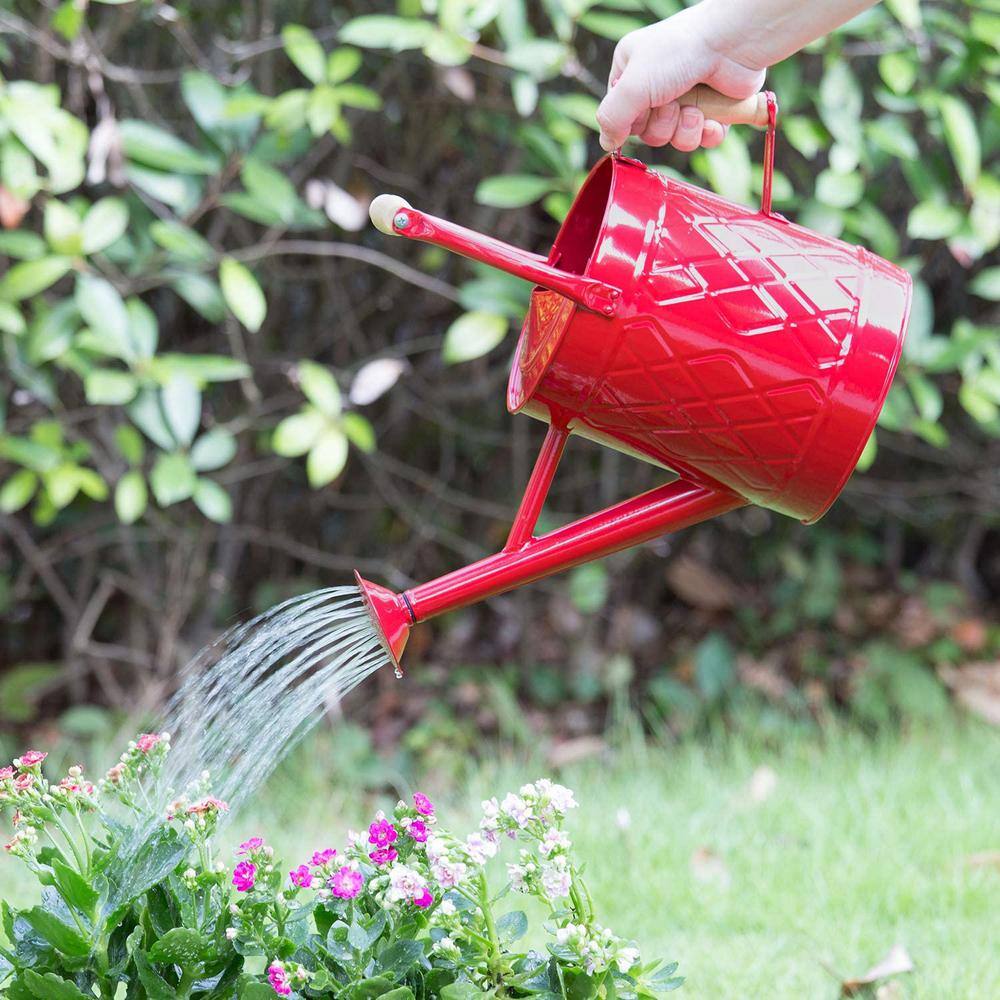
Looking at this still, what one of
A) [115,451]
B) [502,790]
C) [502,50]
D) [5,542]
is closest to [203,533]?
[115,451]

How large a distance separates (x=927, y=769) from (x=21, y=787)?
72.5 inches

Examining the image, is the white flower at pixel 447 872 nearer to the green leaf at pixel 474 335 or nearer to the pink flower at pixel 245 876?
the pink flower at pixel 245 876

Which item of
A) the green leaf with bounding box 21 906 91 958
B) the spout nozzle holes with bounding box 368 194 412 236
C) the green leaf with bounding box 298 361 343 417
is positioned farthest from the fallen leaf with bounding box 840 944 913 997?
the green leaf with bounding box 298 361 343 417

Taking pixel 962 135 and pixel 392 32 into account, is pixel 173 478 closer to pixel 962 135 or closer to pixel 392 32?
pixel 392 32

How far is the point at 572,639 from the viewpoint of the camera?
124 inches

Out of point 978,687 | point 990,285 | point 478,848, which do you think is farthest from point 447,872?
point 978,687

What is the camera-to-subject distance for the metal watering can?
1.04 metres

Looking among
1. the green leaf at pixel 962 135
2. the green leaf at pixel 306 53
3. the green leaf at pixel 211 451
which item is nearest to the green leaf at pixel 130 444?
the green leaf at pixel 211 451

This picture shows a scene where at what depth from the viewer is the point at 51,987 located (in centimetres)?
99

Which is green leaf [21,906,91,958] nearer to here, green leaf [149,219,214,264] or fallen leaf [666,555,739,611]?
green leaf [149,219,214,264]

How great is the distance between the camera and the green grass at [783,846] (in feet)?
5.13

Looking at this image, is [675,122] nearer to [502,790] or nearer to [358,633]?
[358,633]

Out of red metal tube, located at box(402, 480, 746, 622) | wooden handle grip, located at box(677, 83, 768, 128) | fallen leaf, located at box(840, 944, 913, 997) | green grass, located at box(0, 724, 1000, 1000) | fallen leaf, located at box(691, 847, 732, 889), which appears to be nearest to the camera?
red metal tube, located at box(402, 480, 746, 622)

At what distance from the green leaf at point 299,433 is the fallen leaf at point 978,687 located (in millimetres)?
1629
